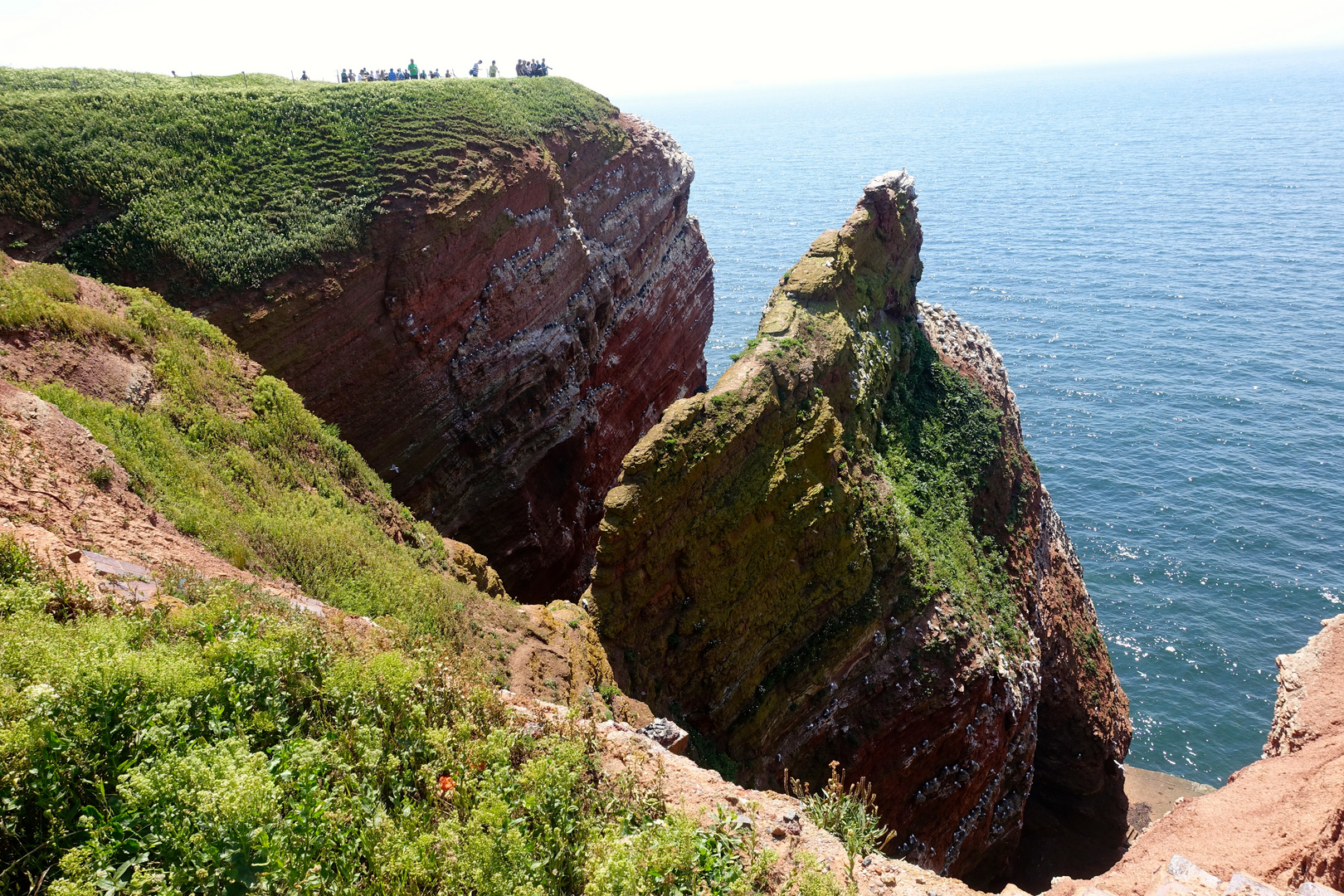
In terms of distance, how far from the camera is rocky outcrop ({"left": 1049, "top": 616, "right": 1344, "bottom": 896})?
9211 millimetres

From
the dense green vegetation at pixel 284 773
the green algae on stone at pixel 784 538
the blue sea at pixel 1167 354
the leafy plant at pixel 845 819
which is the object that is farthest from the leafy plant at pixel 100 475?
the blue sea at pixel 1167 354

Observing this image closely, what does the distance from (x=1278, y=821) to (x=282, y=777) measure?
12617 millimetres

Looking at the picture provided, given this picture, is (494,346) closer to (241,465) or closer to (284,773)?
(241,465)

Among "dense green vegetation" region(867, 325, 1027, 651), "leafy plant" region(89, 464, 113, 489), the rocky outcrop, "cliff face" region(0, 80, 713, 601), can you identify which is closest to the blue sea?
"dense green vegetation" region(867, 325, 1027, 651)

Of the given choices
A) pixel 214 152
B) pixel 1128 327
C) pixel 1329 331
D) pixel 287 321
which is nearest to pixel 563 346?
pixel 287 321

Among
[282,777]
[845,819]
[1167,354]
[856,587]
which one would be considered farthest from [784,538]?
[1167,354]

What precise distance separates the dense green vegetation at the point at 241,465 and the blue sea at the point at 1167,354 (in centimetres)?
2881

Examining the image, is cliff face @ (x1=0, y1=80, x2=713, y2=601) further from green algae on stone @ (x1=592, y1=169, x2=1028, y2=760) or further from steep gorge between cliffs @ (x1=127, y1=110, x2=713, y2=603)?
green algae on stone @ (x1=592, y1=169, x2=1028, y2=760)

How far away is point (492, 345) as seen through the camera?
934 inches

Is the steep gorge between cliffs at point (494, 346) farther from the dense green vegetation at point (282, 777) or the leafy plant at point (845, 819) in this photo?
the leafy plant at point (845, 819)

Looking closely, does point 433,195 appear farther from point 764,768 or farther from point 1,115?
point 764,768

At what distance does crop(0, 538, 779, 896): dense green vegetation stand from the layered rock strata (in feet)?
42.8

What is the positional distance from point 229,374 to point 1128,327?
196 feet

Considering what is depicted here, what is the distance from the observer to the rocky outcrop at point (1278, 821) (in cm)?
921
